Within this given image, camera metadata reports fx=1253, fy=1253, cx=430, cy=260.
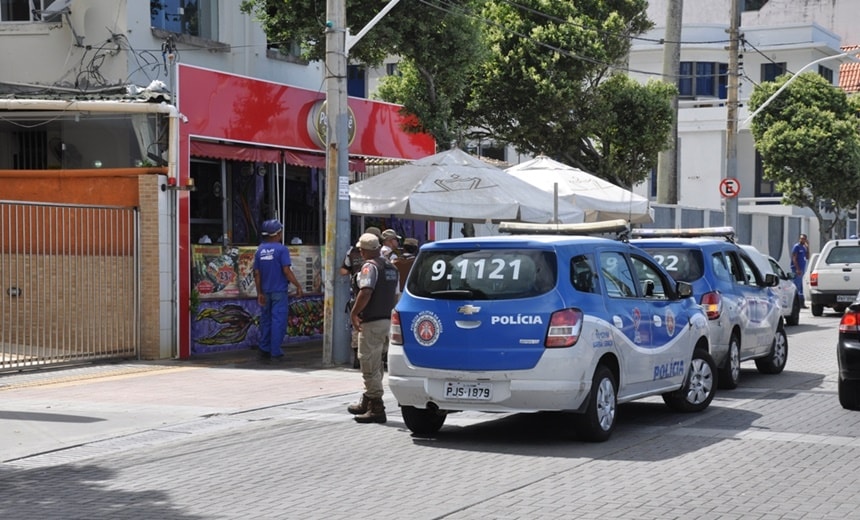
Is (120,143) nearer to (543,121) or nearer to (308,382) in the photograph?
(308,382)

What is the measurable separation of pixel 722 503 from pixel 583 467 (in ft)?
5.08

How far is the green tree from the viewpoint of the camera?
132ft

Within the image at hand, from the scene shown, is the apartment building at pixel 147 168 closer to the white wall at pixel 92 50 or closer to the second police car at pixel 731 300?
the white wall at pixel 92 50

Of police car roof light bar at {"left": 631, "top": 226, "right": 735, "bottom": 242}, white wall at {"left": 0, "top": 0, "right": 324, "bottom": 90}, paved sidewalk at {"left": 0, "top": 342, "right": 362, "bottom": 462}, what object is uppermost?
white wall at {"left": 0, "top": 0, "right": 324, "bottom": 90}

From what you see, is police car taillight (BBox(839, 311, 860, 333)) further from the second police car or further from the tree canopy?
the tree canopy

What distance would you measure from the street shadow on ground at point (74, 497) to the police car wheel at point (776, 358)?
30.3ft

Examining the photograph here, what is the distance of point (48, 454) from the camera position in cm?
1022

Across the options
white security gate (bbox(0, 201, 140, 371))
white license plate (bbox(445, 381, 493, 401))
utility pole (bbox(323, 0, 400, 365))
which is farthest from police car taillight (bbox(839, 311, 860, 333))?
white security gate (bbox(0, 201, 140, 371))

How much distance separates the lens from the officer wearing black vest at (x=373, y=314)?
1169 cm

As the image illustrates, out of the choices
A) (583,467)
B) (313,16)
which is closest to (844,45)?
(313,16)

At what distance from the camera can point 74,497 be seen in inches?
332

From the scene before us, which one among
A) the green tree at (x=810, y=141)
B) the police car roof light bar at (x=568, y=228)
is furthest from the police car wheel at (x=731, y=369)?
the green tree at (x=810, y=141)

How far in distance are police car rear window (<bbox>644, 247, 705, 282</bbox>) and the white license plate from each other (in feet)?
16.2

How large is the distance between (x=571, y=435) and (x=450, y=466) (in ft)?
5.50
